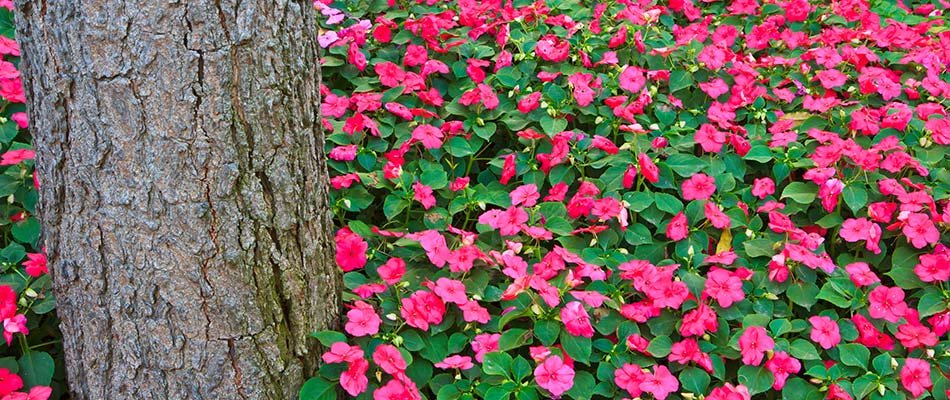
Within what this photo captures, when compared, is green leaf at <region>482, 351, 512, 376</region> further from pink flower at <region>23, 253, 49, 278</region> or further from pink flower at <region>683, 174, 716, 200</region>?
pink flower at <region>23, 253, 49, 278</region>

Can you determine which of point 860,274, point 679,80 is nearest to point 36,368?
point 860,274

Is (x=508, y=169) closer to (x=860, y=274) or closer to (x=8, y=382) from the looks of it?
(x=860, y=274)

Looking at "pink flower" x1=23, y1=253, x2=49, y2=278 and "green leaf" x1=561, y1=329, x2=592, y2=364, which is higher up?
"pink flower" x1=23, y1=253, x2=49, y2=278

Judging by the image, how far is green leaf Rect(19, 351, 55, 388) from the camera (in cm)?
192

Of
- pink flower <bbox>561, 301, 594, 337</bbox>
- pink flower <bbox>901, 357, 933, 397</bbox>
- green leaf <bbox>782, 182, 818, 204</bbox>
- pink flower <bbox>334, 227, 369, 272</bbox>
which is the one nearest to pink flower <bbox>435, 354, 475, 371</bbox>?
pink flower <bbox>561, 301, 594, 337</bbox>

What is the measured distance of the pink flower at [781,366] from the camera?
2.09 m

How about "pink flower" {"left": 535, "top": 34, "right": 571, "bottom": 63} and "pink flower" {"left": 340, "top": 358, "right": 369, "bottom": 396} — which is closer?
"pink flower" {"left": 340, "top": 358, "right": 369, "bottom": 396}

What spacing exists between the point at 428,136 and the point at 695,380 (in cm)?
105

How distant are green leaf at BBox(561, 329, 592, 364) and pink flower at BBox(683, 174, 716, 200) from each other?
2.25 ft

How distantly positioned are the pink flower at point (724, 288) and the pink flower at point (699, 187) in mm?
347

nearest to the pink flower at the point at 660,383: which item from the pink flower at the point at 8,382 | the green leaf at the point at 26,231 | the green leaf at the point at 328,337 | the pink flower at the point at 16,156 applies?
the green leaf at the point at 328,337

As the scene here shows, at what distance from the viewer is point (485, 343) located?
2092 millimetres

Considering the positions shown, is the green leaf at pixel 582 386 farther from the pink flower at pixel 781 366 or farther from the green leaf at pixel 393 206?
the green leaf at pixel 393 206

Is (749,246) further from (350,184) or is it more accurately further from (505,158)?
(350,184)
